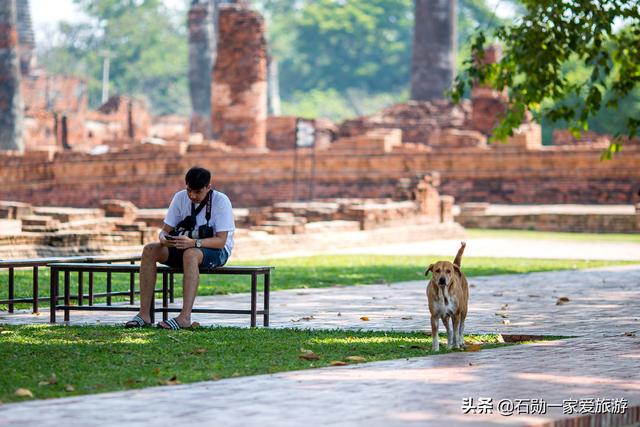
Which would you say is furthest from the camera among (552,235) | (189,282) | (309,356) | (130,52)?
(130,52)

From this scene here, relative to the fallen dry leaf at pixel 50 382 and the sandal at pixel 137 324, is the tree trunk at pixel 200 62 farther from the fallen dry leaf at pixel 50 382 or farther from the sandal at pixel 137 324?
the fallen dry leaf at pixel 50 382

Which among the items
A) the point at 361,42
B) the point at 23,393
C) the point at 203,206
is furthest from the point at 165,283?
the point at 361,42

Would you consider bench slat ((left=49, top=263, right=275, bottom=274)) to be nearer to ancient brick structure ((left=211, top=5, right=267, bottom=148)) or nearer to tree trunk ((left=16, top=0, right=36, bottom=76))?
ancient brick structure ((left=211, top=5, right=267, bottom=148))

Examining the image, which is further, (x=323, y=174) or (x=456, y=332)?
(x=323, y=174)

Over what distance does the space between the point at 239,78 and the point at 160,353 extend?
2746cm

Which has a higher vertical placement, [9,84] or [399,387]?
[9,84]

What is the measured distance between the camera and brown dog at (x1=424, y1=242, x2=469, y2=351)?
7305 millimetres

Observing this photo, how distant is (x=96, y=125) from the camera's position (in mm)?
48062

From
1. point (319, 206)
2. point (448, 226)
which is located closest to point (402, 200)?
point (448, 226)

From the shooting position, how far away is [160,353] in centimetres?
713

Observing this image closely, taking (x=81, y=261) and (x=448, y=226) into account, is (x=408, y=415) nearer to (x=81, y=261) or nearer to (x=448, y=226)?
(x=81, y=261)

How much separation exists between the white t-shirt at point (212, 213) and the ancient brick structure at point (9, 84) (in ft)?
87.4

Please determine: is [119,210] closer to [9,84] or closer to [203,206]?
[203,206]

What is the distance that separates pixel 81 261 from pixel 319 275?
4.74 m
